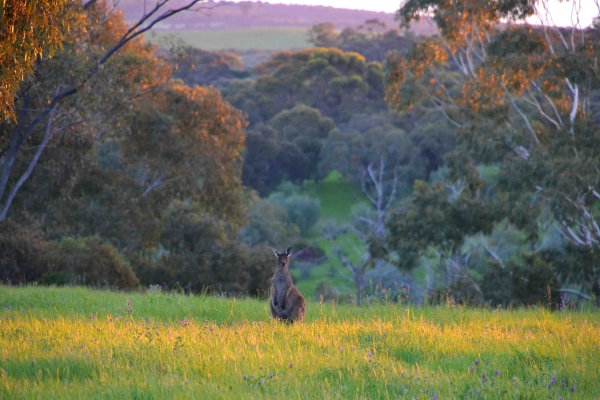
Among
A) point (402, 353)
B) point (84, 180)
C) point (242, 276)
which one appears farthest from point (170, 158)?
point (402, 353)

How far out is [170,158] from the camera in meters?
26.4

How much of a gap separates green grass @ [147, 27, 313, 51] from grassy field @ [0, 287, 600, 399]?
9504 cm

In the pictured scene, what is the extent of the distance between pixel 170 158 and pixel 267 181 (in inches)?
885

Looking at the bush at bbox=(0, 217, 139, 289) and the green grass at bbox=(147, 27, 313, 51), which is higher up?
the green grass at bbox=(147, 27, 313, 51)

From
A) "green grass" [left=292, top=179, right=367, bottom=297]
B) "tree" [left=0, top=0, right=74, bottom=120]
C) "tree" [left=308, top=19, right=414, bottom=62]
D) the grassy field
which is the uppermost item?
"tree" [left=308, top=19, right=414, bottom=62]

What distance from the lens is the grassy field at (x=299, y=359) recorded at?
586 centimetres

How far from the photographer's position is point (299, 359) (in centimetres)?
683

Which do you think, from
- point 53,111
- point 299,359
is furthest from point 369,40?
point 299,359

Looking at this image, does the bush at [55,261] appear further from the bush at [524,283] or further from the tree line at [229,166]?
the bush at [524,283]

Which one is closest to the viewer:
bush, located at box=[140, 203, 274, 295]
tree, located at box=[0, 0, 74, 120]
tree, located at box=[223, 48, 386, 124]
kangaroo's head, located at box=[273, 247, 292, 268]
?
tree, located at box=[0, 0, 74, 120]

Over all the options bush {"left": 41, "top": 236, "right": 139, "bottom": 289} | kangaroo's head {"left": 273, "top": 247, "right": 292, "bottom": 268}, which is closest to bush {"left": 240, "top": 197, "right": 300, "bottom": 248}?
bush {"left": 41, "top": 236, "right": 139, "bottom": 289}

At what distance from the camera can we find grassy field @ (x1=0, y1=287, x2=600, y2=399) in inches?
231

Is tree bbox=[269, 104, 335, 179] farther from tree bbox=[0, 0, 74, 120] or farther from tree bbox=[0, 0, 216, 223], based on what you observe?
tree bbox=[0, 0, 74, 120]

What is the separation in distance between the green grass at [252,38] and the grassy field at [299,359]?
312 feet
